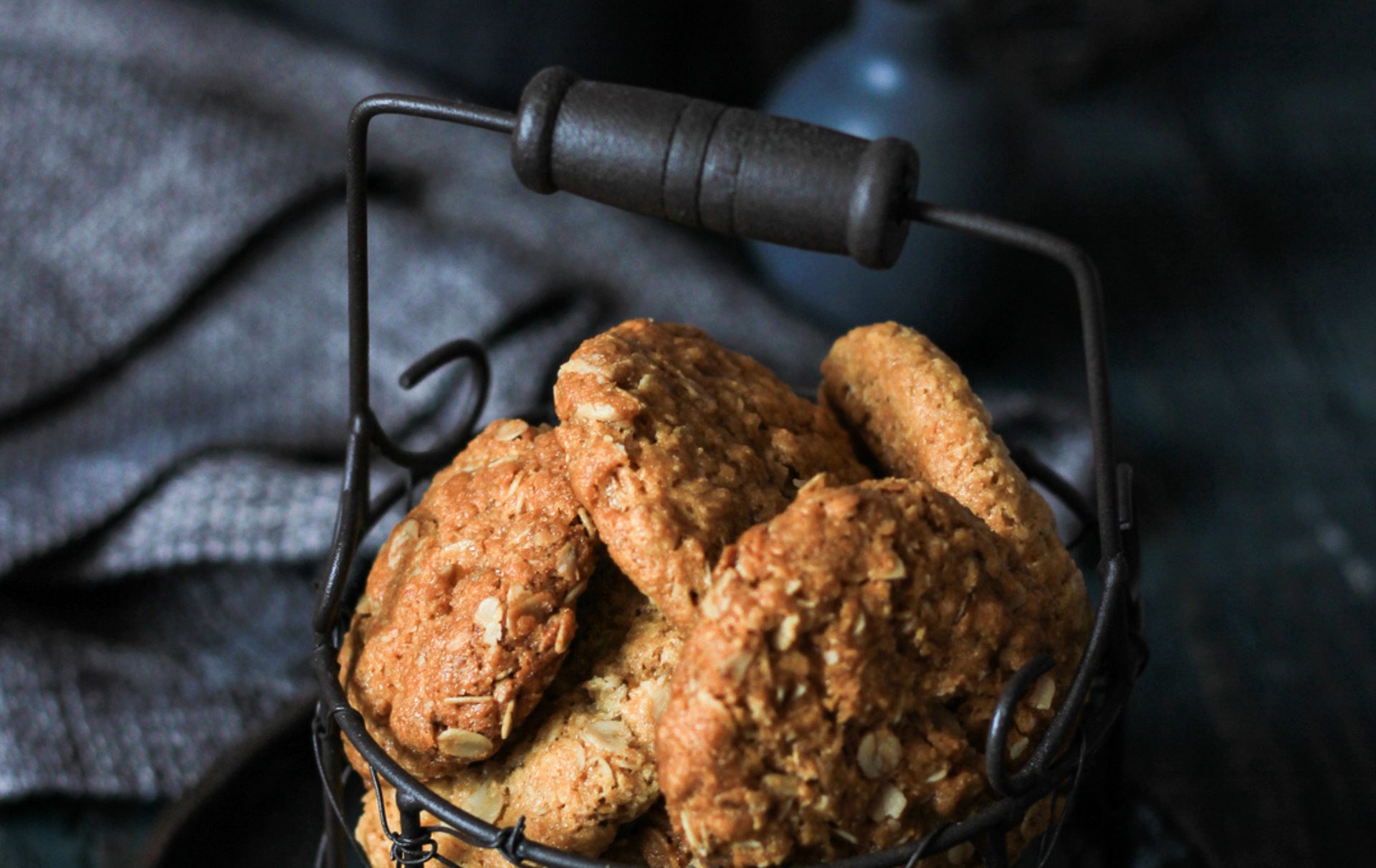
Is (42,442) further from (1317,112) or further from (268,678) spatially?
(1317,112)

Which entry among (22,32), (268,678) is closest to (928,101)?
(268,678)

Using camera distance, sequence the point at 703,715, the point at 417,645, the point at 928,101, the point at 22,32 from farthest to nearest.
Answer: the point at 22,32, the point at 928,101, the point at 417,645, the point at 703,715

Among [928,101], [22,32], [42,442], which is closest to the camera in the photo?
[42,442]

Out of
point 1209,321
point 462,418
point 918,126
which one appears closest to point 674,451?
point 462,418

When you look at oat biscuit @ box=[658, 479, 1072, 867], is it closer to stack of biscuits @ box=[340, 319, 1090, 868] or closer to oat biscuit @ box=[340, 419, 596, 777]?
stack of biscuits @ box=[340, 319, 1090, 868]

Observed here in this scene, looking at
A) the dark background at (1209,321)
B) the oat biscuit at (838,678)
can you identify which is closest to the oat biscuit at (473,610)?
the oat biscuit at (838,678)

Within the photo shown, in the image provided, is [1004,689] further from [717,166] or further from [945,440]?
[717,166]

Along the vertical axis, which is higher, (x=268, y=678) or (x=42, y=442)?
(x=42, y=442)
